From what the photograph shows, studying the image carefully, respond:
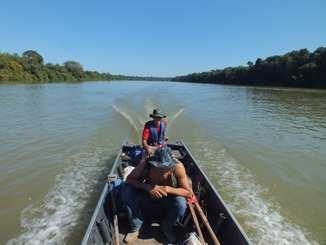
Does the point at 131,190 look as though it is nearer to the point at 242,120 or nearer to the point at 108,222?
the point at 108,222

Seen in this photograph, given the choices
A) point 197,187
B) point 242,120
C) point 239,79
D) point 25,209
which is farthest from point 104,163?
point 239,79

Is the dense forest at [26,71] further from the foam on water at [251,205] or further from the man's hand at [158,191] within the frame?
the man's hand at [158,191]

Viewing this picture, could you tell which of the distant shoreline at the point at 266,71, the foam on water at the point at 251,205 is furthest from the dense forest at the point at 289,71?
the foam on water at the point at 251,205

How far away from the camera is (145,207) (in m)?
4.80

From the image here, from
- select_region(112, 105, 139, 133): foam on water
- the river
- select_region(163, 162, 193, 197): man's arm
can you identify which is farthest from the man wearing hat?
select_region(112, 105, 139, 133): foam on water

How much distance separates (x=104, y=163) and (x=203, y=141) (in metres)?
4.84

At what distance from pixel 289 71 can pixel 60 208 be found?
2484 inches

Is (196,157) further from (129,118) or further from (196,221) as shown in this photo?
(129,118)

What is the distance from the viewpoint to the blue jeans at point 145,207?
4539mm

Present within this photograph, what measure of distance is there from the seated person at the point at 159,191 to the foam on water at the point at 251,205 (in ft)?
5.72

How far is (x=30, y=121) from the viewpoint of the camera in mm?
15570

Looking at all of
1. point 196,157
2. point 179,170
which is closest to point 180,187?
point 179,170

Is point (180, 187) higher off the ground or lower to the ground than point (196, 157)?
higher

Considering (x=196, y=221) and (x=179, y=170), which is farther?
(x=196, y=221)
